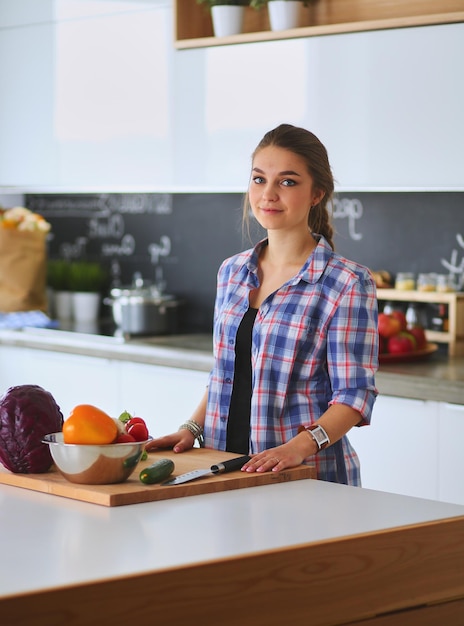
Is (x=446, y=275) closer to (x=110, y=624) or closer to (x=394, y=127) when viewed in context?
(x=394, y=127)

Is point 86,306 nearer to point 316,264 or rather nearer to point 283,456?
point 316,264

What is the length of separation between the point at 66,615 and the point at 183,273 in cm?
339

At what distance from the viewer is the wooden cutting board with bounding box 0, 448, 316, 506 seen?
1820mm

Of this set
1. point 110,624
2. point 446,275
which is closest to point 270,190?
point 110,624

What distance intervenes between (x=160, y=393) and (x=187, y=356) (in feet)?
0.62

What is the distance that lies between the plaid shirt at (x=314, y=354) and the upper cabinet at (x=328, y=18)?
4.17 feet

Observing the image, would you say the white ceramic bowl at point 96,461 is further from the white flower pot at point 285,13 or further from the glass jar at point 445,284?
the white flower pot at point 285,13

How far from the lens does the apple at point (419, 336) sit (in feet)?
11.8

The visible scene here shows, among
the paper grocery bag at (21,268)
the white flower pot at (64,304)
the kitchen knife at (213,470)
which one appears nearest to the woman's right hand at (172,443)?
the kitchen knife at (213,470)

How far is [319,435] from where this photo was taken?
217 centimetres

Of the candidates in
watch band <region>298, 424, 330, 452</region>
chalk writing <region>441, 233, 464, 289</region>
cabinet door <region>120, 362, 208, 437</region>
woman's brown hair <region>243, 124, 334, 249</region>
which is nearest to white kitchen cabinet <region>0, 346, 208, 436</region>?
cabinet door <region>120, 362, 208, 437</region>

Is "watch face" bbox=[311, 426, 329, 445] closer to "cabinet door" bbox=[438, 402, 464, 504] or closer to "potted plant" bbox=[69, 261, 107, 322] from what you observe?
"cabinet door" bbox=[438, 402, 464, 504]

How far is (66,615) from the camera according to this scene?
4.52ft

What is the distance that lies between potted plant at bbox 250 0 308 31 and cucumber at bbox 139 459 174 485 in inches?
87.6
